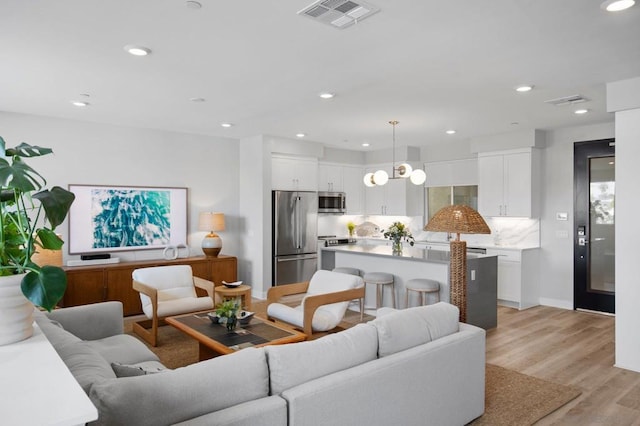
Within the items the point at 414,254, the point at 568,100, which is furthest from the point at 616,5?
the point at 414,254

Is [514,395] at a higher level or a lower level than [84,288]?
lower

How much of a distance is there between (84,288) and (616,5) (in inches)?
237

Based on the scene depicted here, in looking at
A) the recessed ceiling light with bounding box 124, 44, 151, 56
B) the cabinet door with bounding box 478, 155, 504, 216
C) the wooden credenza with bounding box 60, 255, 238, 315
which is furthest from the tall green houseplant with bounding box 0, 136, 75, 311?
the cabinet door with bounding box 478, 155, 504, 216

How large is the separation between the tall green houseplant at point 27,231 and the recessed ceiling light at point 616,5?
301 cm

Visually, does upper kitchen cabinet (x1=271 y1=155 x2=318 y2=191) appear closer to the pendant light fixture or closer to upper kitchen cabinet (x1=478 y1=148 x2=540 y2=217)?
the pendant light fixture

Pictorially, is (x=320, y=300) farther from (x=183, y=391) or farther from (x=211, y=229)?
(x=211, y=229)

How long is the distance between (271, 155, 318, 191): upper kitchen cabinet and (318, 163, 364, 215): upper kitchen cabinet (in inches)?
20.8

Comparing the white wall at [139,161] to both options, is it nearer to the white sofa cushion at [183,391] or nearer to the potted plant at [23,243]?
the potted plant at [23,243]

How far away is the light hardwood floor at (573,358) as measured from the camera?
320 cm

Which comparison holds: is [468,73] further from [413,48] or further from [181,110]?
[181,110]

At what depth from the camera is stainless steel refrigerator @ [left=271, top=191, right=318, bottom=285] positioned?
23.7 ft

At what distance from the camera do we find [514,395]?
339 cm

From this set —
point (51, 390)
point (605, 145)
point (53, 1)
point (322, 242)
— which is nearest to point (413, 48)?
point (53, 1)

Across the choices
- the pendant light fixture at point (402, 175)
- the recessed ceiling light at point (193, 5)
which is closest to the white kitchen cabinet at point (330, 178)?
the pendant light fixture at point (402, 175)
